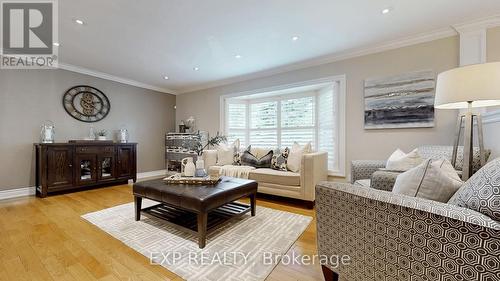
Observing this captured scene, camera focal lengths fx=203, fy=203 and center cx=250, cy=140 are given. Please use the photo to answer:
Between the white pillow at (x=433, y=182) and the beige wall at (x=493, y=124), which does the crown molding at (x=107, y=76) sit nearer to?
the white pillow at (x=433, y=182)

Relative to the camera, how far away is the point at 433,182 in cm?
103

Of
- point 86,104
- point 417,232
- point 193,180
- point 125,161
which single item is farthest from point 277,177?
point 86,104

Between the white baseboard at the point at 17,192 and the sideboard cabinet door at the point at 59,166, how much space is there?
0.54m

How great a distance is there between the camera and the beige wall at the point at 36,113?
128 inches

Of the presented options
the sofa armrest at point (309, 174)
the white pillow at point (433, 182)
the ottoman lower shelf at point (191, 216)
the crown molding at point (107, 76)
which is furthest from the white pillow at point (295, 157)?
the crown molding at point (107, 76)

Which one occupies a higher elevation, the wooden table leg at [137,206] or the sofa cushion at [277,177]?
the sofa cushion at [277,177]

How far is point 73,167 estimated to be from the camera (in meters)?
3.52

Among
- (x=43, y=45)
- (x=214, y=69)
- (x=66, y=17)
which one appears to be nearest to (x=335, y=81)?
(x=214, y=69)

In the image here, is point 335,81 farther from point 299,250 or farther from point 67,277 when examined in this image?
point 67,277

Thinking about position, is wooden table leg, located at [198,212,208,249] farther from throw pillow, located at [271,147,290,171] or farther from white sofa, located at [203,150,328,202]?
throw pillow, located at [271,147,290,171]

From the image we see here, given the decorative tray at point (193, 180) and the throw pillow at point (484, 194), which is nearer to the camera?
the throw pillow at point (484, 194)

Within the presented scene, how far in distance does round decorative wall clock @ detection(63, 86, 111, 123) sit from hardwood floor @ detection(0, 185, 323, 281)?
1.91 meters

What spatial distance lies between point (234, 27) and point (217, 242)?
7.98 feet

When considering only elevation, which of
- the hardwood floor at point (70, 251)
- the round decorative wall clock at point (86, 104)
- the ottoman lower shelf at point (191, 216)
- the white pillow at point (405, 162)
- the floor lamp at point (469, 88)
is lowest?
the hardwood floor at point (70, 251)
